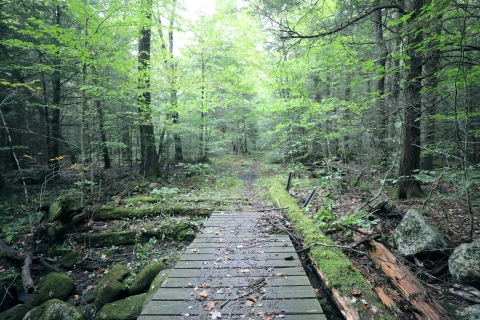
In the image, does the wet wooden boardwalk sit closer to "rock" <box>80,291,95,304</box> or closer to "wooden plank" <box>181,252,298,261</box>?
"wooden plank" <box>181,252,298,261</box>

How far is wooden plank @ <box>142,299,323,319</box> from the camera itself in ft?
9.49

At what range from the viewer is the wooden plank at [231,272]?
3754 millimetres

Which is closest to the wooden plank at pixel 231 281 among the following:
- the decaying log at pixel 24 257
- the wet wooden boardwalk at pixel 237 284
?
the wet wooden boardwalk at pixel 237 284

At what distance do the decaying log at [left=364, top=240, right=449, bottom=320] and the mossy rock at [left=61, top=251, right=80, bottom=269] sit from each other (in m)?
7.02

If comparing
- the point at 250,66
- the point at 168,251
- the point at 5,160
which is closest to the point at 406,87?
the point at 168,251

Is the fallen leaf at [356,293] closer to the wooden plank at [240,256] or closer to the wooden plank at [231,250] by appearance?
the wooden plank at [240,256]

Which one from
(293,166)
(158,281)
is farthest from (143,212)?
(293,166)

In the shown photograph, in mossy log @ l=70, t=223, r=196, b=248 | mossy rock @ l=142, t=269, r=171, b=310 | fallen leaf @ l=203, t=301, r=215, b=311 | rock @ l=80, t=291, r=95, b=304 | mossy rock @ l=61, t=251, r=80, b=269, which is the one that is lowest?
rock @ l=80, t=291, r=95, b=304

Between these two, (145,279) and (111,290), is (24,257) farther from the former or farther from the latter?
(145,279)

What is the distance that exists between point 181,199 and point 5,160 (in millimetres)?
13183

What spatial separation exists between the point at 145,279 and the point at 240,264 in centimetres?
220

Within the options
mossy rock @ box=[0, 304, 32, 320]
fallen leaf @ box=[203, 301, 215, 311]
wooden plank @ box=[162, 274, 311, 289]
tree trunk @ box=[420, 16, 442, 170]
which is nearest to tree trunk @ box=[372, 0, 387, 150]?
tree trunk @ box=[420, 16, 442, 170]

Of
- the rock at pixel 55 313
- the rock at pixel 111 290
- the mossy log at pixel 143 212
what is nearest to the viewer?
the rock at pixel 55 313

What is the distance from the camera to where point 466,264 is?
407 cm
